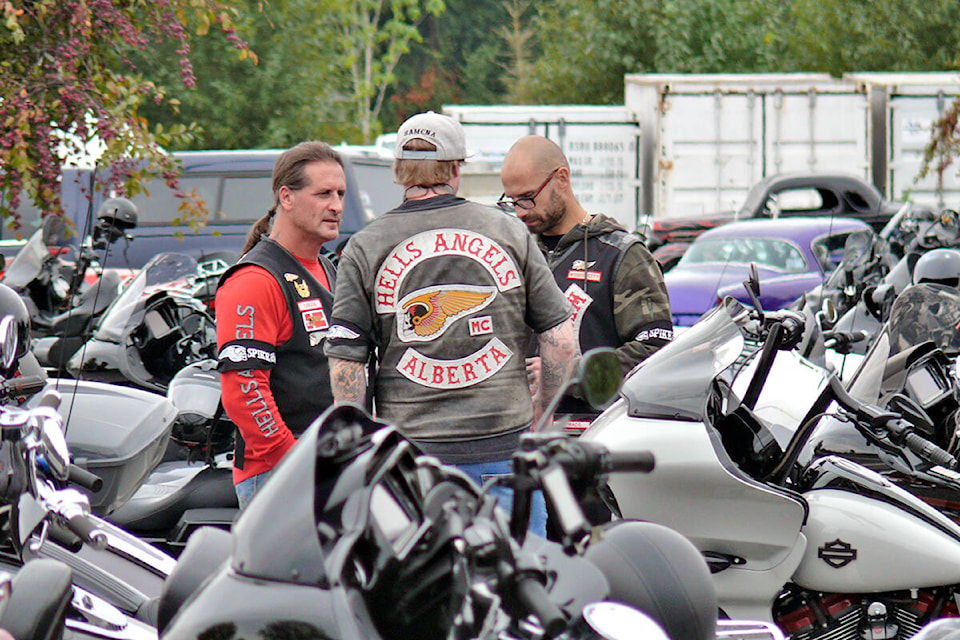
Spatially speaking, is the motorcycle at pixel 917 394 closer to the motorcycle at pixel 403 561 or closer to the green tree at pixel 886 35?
the motorcycle at pixel 403 561

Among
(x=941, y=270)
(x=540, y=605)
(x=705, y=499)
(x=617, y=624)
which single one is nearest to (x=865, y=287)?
(x=941, y=270)

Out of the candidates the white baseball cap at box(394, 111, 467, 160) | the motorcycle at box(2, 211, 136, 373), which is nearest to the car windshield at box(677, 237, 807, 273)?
the motorcycle at box(2, 211, 136, 373)

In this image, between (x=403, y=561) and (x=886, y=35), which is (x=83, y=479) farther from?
(x=886, y=35)

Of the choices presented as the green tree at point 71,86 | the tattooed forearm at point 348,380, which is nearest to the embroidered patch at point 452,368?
the tattooed forearm at point 348,380

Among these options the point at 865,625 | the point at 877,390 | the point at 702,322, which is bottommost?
the point at 865,625

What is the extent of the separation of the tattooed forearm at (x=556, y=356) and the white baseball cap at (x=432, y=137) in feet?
1.85

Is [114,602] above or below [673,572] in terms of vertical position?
below

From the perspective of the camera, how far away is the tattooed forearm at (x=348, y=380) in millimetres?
3641

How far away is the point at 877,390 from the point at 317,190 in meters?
2.05

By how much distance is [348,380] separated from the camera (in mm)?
3646

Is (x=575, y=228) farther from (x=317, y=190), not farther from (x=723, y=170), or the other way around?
(x=723, y=170)

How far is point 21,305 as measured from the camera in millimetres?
3660

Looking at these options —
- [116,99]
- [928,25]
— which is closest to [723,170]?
[928,25]

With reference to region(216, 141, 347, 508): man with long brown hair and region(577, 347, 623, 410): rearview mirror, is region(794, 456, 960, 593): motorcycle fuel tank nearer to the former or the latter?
region(216, 141, 347, 508): man with long brown hair
